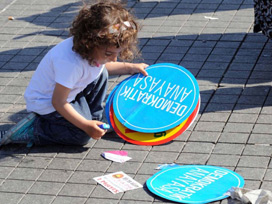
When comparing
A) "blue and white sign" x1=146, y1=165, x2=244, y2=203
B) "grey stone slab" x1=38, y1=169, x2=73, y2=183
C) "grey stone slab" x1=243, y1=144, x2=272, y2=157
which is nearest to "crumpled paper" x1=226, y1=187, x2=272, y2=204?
"blue and white sign" x1=146, y1=165, x2=244, y2=203

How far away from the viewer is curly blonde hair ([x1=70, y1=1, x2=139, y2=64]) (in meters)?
4.53

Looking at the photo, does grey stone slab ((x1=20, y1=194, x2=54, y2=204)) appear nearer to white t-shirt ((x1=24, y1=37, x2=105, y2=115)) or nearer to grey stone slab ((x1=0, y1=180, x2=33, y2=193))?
grey stone slab ((x1=0, y1=180, x2=33, y2=193))

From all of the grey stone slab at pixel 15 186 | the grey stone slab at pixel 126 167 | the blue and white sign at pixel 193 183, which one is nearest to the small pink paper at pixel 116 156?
the grey stone slab at pixel 126 167

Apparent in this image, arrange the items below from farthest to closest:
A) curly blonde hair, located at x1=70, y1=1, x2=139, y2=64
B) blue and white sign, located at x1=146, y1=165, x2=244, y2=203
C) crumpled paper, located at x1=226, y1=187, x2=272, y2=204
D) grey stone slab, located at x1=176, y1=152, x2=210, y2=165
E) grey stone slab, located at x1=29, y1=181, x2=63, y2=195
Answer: grey stone slab, located at x1=176, y1=152, x2=210, y2=165 → curly blonde hair, located at x1=70, y1=1, x2=139, y2=64 → grey stone slab, located at x1=29, y1=181, x2=63, y2=195 → blue and white sign, located at x1=146, y1=165, x2=244, y2=203 → crumpled paper, located at x1=226, y1=187, x2=272, y2=204

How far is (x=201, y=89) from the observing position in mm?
5805

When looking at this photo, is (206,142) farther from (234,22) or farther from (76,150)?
(234,22)

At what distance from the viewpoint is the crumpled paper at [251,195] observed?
3.99 metres

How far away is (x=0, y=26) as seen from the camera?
786 centimetres

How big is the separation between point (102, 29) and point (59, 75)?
499 millimetres

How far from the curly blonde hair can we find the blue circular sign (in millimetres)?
641

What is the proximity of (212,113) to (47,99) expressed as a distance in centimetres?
148

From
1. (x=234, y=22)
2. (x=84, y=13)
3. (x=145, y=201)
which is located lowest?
(x=234, y=22)

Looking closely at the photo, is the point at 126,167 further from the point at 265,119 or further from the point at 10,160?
the point at 265,119

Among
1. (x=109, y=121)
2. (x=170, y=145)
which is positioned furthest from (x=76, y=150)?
(x=170, y=145)
